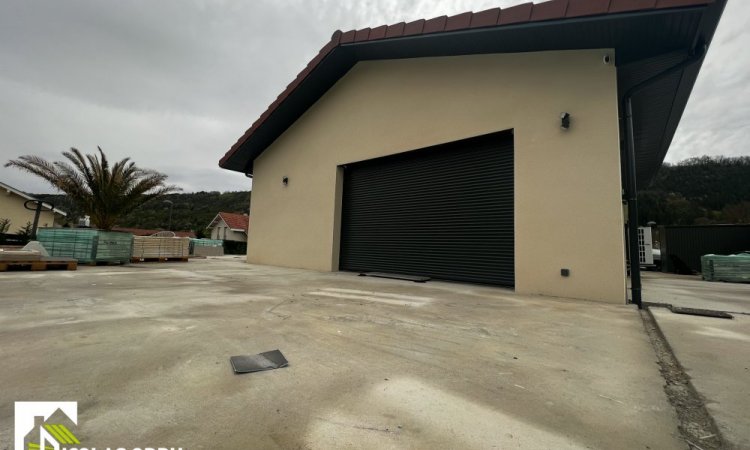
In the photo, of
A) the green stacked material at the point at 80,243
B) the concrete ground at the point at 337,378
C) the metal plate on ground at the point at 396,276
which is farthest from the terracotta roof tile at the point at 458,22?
the green stacked material at the point at 80,243

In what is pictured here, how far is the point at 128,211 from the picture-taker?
35.4ft

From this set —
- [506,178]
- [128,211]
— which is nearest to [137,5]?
[128,211]

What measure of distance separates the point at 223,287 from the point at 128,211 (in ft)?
28.2

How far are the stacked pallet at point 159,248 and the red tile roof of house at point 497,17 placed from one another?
823 centimetres

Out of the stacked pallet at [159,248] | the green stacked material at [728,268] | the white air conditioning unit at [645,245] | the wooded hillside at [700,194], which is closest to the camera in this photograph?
the green stacked material at [728,268]

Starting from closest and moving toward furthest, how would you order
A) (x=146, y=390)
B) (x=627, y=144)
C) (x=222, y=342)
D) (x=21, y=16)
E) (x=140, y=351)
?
(x=146, y=390)
(x=140, y=351)
(x=222, y=342)
(x=627, y=144)
(x=21, y=16)

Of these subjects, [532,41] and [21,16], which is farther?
[21,16]

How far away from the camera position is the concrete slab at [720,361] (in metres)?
1.31

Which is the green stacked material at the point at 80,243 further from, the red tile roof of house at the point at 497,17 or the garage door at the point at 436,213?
the red tile roof of house at the point at 497,17

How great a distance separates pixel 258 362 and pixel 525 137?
5.73 m

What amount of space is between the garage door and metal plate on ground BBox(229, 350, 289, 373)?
5075 millimetres

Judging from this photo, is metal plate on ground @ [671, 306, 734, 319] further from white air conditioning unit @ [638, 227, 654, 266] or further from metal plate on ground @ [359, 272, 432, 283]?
white air conditioning unit @ [638, 227, 654, 266]

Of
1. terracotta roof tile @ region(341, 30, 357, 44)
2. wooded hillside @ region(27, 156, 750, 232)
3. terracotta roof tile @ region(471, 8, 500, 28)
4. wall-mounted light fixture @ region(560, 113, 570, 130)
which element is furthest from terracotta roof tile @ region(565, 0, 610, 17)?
wooded hillside @ region(27, 156, 750, 232)

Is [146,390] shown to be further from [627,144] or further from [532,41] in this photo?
[532,41]
